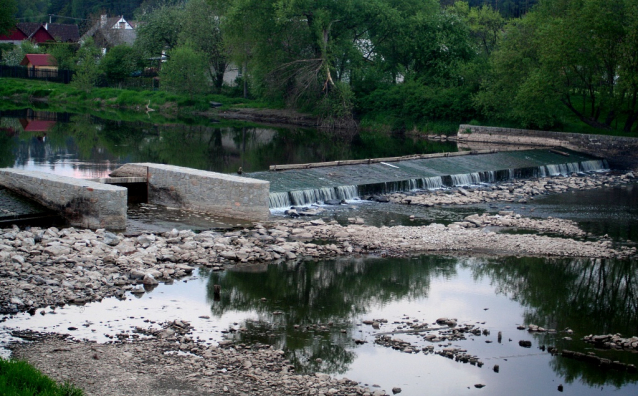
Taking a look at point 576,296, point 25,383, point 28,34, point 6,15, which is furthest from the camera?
point 28,34

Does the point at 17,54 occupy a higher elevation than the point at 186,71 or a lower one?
higher

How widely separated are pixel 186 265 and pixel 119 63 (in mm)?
56241

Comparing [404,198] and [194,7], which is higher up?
[194,7]

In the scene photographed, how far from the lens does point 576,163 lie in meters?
35.0

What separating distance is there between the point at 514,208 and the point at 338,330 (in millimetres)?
13722

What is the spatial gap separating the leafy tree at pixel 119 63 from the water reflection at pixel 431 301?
55451mm

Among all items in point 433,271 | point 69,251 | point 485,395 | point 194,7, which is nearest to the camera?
point 485,395

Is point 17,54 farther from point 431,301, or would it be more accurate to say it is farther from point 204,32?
point 431,301

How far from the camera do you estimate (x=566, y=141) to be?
130 ft

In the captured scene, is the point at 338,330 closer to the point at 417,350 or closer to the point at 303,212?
the point at 417,350

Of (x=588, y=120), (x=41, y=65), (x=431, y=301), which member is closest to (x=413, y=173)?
(x=431, y=301)

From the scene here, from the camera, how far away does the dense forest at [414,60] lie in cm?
3816

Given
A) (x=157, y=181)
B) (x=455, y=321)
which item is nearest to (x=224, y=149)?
(x=157, y=181)

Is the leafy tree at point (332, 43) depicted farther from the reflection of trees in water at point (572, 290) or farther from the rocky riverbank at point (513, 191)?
the reflection of trees in water at point (572, 290)
